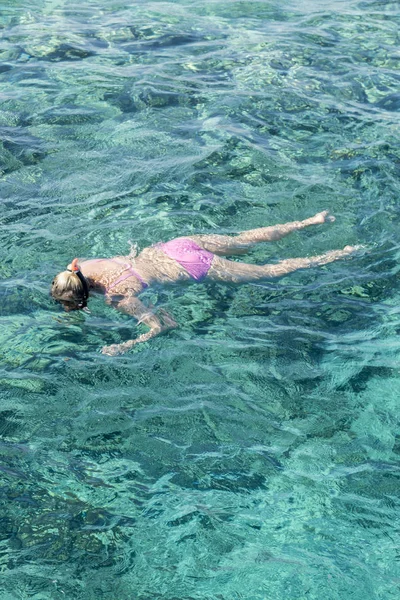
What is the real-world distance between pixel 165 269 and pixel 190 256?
0.31 metres

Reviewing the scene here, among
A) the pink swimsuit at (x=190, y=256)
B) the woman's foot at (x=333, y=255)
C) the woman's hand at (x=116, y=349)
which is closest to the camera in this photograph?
the woman's hand at (x=116, y=349)

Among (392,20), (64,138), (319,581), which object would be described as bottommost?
(319,581)

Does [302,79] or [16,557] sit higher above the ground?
[302,79]

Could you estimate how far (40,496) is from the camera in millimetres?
5469

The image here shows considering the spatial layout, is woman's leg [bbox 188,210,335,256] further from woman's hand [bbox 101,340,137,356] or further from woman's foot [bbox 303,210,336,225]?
woman's hand [bbox 101,340,137,356]

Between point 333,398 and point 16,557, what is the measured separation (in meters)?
2.98

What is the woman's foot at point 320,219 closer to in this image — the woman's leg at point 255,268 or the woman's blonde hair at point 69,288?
the woman's leg at point 255,268

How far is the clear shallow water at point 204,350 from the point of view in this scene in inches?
200

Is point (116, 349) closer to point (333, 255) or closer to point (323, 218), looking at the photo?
point (333, 255)

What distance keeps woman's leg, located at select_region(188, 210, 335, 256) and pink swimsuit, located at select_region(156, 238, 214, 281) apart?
187 millimetres

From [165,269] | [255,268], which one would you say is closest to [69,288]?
[165,269]

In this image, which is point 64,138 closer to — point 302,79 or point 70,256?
point 70,256

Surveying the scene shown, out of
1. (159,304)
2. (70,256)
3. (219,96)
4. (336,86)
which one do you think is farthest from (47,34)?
(159,304)

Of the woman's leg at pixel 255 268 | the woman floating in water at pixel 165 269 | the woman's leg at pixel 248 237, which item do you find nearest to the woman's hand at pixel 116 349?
the woman floating in water at pixel 165 269
